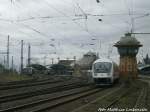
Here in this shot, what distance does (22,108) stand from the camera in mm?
18250

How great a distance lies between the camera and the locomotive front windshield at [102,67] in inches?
1619

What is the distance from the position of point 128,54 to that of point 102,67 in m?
34.8

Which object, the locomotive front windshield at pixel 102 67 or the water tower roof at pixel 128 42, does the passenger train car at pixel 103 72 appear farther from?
the water tower roof at pixel 128 42

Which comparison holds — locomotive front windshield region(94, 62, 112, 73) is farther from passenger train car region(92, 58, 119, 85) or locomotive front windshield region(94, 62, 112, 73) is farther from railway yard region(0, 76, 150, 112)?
railway yard region(0, 76, 150, 112)

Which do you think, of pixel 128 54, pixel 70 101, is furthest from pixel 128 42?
pixel 70 101

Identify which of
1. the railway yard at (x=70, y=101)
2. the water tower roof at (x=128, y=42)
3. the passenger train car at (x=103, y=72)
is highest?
the water tower roof at (x=128, y=42)

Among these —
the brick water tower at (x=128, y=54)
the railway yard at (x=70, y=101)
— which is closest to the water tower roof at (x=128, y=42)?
the brick water tower at (x=128, y=54)

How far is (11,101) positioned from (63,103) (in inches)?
121

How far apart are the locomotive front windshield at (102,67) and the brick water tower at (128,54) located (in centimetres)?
A: 3287

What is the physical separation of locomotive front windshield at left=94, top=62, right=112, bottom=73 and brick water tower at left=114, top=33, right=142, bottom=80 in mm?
32875

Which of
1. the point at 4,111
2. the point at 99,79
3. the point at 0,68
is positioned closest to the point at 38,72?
the point at 0,68

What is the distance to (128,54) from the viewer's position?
75250 millimetres

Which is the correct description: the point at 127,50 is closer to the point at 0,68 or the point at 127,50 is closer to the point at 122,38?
the point at 122,38

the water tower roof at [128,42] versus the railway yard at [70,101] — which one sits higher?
the water tower roof at [128,42]
